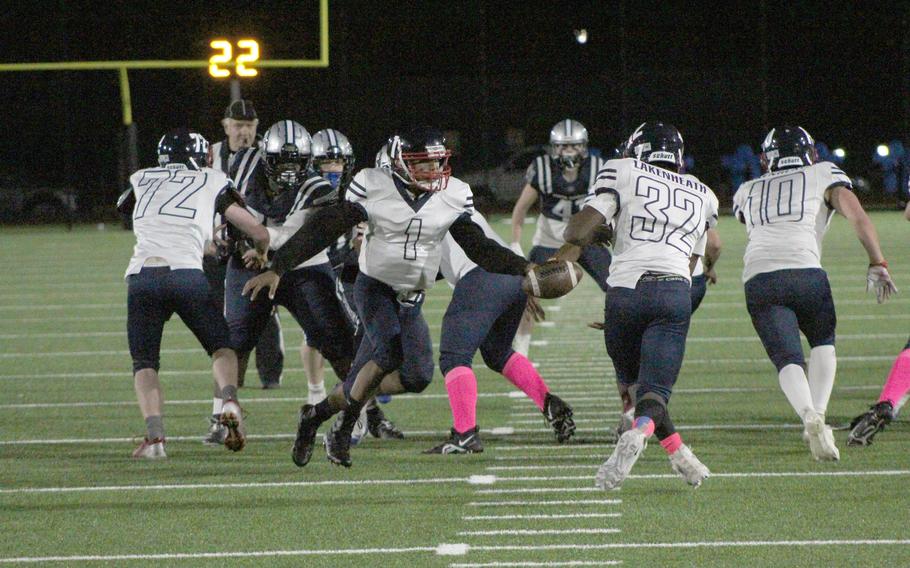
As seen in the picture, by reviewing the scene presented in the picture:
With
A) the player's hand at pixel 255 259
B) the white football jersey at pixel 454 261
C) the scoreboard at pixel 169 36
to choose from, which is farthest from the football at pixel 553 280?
the scoreboard at pixel 169 36

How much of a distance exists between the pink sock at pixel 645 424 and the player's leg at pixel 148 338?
241cm

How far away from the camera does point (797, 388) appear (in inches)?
248

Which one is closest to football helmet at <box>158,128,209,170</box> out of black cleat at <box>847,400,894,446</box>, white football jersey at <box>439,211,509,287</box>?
white football jersey at <box>439,211,509,287</box>

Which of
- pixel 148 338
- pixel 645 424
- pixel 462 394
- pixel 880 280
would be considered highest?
pixel 880 280

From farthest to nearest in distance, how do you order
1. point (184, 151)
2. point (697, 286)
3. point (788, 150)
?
point (697, 286) → point (184, 151) → point (788, 150)

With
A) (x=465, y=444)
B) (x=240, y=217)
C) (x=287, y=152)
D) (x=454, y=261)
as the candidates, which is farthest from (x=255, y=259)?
(x=465, y=444)

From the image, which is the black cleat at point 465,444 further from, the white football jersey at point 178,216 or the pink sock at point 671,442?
the white football jersey at point 178,216

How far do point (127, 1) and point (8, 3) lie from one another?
267 centimetres

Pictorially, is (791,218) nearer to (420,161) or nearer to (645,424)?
(645,424)

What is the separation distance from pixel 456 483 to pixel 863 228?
2148mm

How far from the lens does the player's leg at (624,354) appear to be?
5203 millimetres

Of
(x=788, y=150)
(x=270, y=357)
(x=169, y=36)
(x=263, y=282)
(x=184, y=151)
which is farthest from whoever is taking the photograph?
(x=169, y=36)

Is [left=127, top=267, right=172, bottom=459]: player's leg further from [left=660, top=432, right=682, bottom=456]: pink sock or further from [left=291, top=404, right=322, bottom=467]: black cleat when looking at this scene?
[left=660, top=432, right=682, bottom=456]: pink sock

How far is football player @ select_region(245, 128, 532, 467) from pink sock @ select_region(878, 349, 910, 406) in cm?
208
